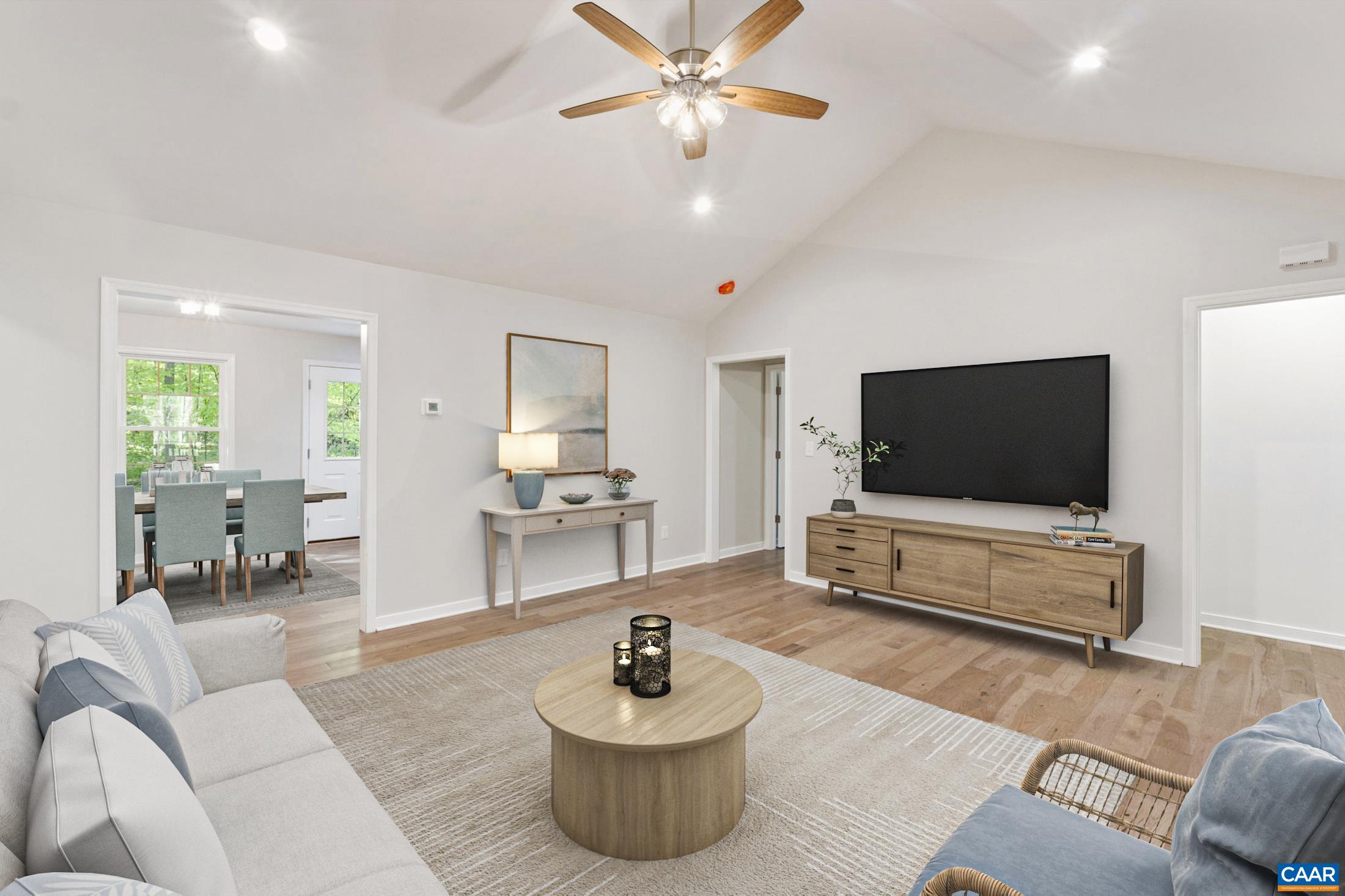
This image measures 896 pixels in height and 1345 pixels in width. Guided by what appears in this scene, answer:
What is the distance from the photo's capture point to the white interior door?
7.18m

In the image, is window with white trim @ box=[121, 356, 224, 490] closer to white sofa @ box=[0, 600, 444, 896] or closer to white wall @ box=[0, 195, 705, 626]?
white wall @ box=[0, 195, 705, 626]

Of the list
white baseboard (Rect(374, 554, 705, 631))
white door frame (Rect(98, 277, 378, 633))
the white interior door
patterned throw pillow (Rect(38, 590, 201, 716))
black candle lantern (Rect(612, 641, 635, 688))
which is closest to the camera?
patterned throw pillow (Rect(38, 590, 201, 716))

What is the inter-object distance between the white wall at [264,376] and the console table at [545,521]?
3.49 m

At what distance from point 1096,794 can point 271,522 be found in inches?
211

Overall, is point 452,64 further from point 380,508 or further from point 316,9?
point 380,508

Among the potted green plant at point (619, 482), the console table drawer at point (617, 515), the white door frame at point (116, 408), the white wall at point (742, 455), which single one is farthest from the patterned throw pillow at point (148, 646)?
Answer: the white wall at point (742, 455)

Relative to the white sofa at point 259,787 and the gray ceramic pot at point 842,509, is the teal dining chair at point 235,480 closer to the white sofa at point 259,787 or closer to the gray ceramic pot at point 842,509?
the white sofa at point 259,787

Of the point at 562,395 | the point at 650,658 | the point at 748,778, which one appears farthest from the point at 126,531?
the point at 748,778

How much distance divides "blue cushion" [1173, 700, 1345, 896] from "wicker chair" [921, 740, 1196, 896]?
7.6 inches

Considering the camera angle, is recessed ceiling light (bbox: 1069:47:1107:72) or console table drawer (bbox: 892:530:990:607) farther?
console table drawer (bbox: 892:530:990:607)

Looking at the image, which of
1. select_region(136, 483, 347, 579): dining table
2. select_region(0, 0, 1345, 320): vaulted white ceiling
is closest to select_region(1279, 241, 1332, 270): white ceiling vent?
select_region(0, 0, 1345, 320): vaulted white ceiling

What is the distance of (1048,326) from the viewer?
3.84 metres

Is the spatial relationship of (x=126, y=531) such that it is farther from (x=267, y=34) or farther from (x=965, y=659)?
(x=965, y=659)

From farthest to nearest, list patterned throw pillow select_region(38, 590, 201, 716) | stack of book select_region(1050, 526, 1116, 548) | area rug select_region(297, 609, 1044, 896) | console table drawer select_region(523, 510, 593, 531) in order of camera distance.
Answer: console table drawer select_region(523, 510, 593, 531) < stack of book select_region(1050, 526, 1116, 548) < area rug select_region(297, 609, 1044, 896) < patterned throw pillow select_region(38, 590, 201, 716)
